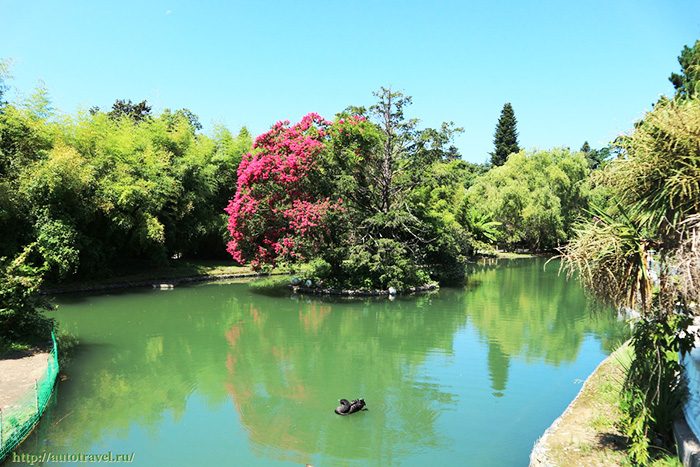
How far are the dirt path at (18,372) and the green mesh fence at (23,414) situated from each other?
0.14m

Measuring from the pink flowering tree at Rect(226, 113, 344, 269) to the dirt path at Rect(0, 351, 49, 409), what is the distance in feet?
29.4

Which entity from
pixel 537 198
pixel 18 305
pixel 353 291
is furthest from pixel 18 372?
pixel 537 198

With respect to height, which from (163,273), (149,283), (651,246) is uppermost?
(651,246)

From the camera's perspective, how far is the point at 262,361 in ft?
34.1

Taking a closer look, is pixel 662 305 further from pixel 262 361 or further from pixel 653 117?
pixel 262 361

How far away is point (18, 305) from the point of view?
960 cm

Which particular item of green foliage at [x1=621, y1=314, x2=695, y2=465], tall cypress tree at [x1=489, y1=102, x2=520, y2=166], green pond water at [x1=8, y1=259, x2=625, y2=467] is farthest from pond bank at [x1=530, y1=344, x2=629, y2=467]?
tall cypress tree at [x1=489, y1=102, x2=520, y2=166]

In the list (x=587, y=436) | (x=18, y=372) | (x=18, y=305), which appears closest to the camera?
(x=587, y=436)

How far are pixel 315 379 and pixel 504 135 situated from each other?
5290cm

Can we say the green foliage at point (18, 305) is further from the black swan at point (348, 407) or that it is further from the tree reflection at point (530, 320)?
the tree reflection at point (530, 320)

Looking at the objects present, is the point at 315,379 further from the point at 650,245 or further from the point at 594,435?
the point at 650,245

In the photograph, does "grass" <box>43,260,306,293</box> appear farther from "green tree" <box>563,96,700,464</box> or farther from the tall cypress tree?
the tall cypress tree

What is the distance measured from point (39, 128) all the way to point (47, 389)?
13019 mm

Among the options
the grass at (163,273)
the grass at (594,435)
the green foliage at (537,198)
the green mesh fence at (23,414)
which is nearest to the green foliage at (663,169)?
the grass at (594,435)
